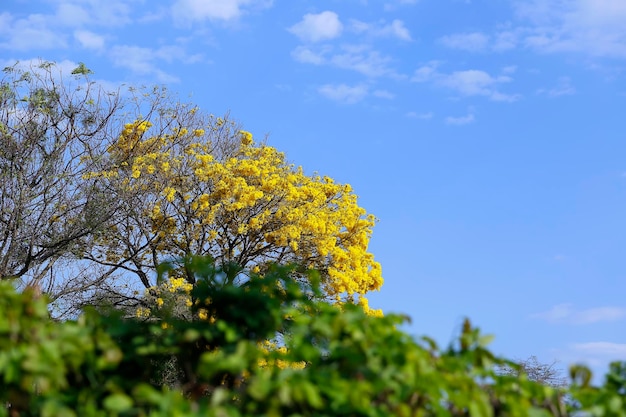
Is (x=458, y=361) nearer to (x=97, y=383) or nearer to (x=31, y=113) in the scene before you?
(x=97, y=383)

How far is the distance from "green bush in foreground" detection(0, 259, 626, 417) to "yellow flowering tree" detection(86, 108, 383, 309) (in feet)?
44.0

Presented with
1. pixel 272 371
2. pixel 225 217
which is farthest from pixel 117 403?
pixel 225 217

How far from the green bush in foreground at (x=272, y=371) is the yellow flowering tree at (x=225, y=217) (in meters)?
13.4

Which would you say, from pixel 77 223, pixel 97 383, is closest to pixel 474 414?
pixel 97 383

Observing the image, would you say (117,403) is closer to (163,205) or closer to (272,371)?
(272,371)

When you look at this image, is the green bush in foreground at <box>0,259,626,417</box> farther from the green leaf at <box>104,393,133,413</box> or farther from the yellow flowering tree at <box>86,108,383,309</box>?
the yellow flowering tree at <box>86,108,383,309</box>

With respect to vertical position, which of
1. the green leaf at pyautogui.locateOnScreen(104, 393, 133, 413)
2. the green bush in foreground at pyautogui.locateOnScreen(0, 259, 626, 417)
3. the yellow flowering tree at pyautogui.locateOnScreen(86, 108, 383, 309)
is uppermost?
the yellow flowering tree at pyautogui.locateOnScreen(86, 108, 383, 309)

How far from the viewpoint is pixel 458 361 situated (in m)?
3.27

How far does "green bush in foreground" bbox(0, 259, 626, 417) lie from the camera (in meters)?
3.02

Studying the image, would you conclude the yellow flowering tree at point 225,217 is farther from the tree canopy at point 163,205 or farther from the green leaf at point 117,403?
the green leaf at point 117,403

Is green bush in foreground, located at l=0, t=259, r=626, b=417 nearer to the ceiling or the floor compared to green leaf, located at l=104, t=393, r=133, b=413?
nearer to the ceiling

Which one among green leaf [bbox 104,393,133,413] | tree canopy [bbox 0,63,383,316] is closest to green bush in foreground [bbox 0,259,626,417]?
green leaf [bbox 104,393,133,413]

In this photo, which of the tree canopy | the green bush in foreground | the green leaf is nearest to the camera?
the green leaf

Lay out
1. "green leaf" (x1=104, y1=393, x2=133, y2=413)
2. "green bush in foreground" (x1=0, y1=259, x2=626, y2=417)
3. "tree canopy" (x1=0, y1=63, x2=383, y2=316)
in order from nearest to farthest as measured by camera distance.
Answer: "green leaf" (x1=104, y1=393, x2=133, y2=413) → "green bush in foreground" (x1=0, y1=259, x2=626, y2=417) → "tree canopy" (x1=0, y1=63, x2=383, y2=316)
